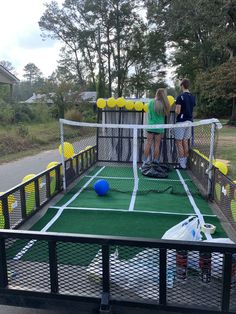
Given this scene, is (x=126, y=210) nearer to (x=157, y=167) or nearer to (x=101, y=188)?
(x=101, y=188)

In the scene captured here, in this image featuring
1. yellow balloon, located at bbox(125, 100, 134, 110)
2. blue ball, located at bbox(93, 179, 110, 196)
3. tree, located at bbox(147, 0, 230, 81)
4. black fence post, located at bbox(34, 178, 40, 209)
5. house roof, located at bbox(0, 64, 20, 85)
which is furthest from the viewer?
house roof, located at bbox(0, 64, 20, 85)

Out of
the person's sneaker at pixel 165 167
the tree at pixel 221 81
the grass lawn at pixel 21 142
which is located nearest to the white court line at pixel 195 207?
the person's sneaker at pixel 165 167

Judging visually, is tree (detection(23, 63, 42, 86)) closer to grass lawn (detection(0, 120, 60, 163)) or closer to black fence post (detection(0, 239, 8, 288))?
grass lawn (detection(0, 120, 60, 163))

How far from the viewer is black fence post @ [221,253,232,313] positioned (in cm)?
194

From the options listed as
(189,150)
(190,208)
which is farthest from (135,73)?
(190,208)

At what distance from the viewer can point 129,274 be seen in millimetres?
2182

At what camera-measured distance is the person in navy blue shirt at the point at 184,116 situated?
7012 mm

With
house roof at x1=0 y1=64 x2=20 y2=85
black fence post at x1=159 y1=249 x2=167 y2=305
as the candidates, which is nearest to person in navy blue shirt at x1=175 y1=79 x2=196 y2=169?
black fence post at x1=159 y1=249 x2=167 y2=305

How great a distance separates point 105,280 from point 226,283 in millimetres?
802

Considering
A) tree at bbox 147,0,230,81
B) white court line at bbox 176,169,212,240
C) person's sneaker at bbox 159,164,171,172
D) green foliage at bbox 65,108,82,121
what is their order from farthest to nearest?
green foliage at bbox 65,108,82,121
tree at bbox 147,0,230,81
person's sneaker at bbox 159,164,171,172
white court line at bbox 176,169,212,240

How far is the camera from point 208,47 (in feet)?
105

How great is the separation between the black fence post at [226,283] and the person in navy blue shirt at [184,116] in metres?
5.34

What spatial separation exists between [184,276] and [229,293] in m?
0.34

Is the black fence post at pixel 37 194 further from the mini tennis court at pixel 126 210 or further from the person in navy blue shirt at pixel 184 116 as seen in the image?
the person in navy blue shirt at pixel 184 116
